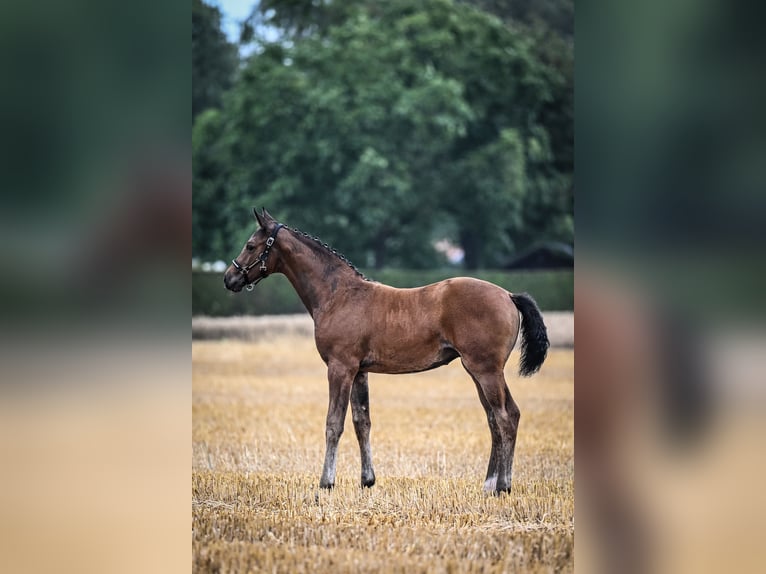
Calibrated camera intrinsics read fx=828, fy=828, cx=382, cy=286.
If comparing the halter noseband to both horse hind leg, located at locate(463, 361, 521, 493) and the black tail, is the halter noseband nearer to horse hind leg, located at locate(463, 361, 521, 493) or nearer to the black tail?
horse hind leg, located at locate(463, 361, 521, 493)

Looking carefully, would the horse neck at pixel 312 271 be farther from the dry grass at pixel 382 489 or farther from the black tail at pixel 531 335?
the dry grass at pixel 382 489

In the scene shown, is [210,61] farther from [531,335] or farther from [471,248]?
[531,335]

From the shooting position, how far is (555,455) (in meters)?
9.51

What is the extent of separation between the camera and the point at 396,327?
23.6 ft

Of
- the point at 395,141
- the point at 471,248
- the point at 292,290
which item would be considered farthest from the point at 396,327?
the point at 471,248

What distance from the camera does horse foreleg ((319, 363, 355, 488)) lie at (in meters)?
7.13

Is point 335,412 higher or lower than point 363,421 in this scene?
higher

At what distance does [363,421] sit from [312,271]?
1448 millimetres

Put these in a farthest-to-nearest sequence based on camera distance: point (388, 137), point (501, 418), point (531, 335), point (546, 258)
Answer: point (388, 137) → point (546, 258) → point (531, 335) → point (501, 418)
